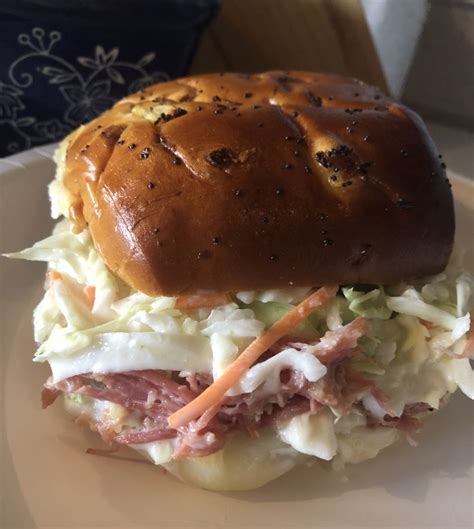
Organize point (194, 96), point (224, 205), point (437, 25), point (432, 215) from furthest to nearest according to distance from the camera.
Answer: point (437, 25) < point (194, 96) < point (432, 215) < point (224, 205)

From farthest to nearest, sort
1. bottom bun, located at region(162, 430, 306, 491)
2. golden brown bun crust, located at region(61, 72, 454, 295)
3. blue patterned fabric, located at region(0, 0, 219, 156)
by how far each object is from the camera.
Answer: blue patterned fabric, located at region(0, 0, 219, 156) < bottom bun, located at region(162, 430, 306, 491) < golden brown bun crust, located at region(61, 72, 454, 295)

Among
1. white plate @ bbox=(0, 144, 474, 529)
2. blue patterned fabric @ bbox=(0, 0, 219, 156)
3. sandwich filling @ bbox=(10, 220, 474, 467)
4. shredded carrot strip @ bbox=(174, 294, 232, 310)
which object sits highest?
blue patterned fabric @ bbox=(0, 0, 219, 156)

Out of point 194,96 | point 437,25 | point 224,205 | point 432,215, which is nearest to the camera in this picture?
point 224,205

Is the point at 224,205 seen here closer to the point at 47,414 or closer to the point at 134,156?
the point at 134,156

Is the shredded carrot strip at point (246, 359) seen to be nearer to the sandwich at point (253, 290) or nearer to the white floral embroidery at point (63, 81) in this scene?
the sandwich at point (253, 290)

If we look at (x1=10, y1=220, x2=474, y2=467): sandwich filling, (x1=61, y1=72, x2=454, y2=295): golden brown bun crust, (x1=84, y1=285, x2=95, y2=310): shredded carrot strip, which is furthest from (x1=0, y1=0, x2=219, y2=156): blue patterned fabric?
(x1=84, y1=285, x2=95, y2=310): shredded carrot strip

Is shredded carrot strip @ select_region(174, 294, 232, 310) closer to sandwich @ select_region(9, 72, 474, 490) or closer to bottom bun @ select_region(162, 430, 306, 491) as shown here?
sandwich @ select_region(9, 72, 474, 490)

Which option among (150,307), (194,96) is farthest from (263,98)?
(150,307)

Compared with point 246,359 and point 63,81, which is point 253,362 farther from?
point 63,81
